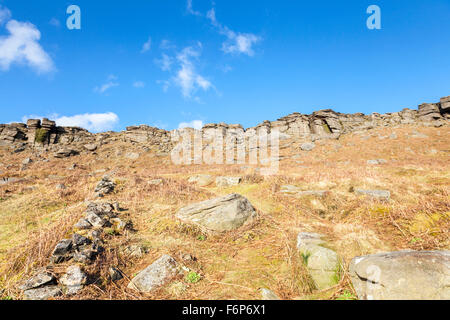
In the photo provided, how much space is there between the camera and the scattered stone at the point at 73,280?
3.41 meters

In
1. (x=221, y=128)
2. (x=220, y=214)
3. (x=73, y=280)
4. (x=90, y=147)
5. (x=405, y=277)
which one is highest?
(x=221, y=128)

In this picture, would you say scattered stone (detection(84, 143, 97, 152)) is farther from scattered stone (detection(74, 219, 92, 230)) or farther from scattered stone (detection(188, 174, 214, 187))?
scattered stone (detection(74, 219, 92, 230))

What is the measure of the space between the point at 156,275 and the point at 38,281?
1.90 m

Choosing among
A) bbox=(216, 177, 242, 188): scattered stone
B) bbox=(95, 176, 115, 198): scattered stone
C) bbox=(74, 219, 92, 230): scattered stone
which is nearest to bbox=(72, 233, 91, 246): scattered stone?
bbox=(74, 219, 92, 230): scattered stone

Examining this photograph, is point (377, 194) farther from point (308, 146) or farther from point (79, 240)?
point (308, 146)

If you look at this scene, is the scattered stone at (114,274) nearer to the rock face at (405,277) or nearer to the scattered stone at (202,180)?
the rock face at (405,277)

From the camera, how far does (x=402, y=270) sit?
2904 millimetres

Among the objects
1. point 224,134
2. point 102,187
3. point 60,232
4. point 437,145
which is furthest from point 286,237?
point 224,134

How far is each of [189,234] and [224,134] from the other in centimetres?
4281

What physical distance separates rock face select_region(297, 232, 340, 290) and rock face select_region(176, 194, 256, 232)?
2.28 m

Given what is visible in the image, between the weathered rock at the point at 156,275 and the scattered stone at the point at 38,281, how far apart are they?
1.31 m

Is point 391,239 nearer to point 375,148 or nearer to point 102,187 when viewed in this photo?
point 102,187

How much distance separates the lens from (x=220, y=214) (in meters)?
6.32

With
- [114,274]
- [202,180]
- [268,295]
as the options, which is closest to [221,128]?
[202,180]
